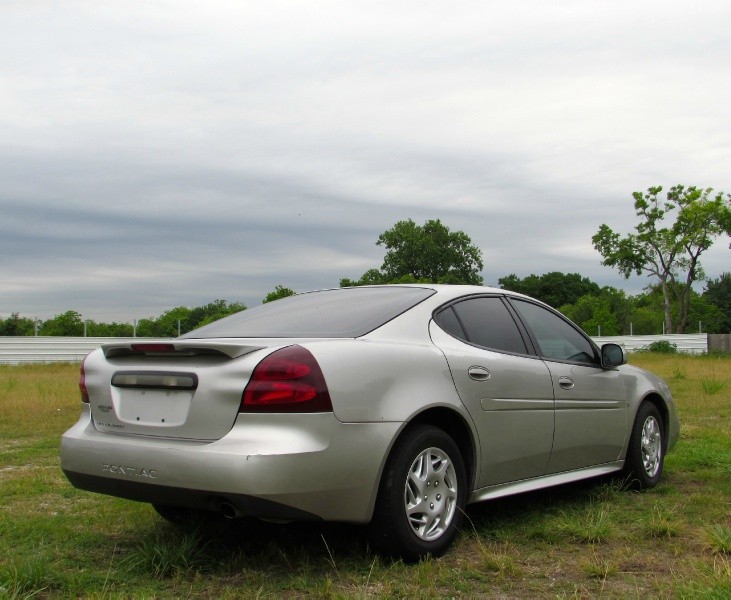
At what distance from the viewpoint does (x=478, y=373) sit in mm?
4648

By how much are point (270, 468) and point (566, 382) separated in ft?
8.16

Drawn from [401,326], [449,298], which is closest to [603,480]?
[449,298]

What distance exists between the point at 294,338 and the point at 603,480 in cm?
326

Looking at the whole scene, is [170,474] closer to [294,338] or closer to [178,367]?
[178,367]

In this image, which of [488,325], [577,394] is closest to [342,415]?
[488,325]

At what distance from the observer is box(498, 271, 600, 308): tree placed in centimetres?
8688

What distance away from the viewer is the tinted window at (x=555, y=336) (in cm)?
554

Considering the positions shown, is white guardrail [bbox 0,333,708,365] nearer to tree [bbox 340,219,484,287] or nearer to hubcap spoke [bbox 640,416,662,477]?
hubcap spoke [bbox 640,416,662,477]

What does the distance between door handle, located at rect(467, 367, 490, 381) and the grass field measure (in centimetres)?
87

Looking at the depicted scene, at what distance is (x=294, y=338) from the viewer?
4.13 m

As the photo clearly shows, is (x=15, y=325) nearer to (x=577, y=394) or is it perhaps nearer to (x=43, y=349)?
(x=43, y=349)

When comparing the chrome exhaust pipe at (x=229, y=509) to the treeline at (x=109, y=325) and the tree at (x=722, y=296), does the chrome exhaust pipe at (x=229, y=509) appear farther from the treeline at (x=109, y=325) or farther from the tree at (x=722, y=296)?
the tree at (x=722, y=296)

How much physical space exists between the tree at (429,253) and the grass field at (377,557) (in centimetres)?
7312

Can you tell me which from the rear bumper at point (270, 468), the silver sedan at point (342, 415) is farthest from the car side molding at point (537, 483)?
the rear bumper at point (270, 468)
